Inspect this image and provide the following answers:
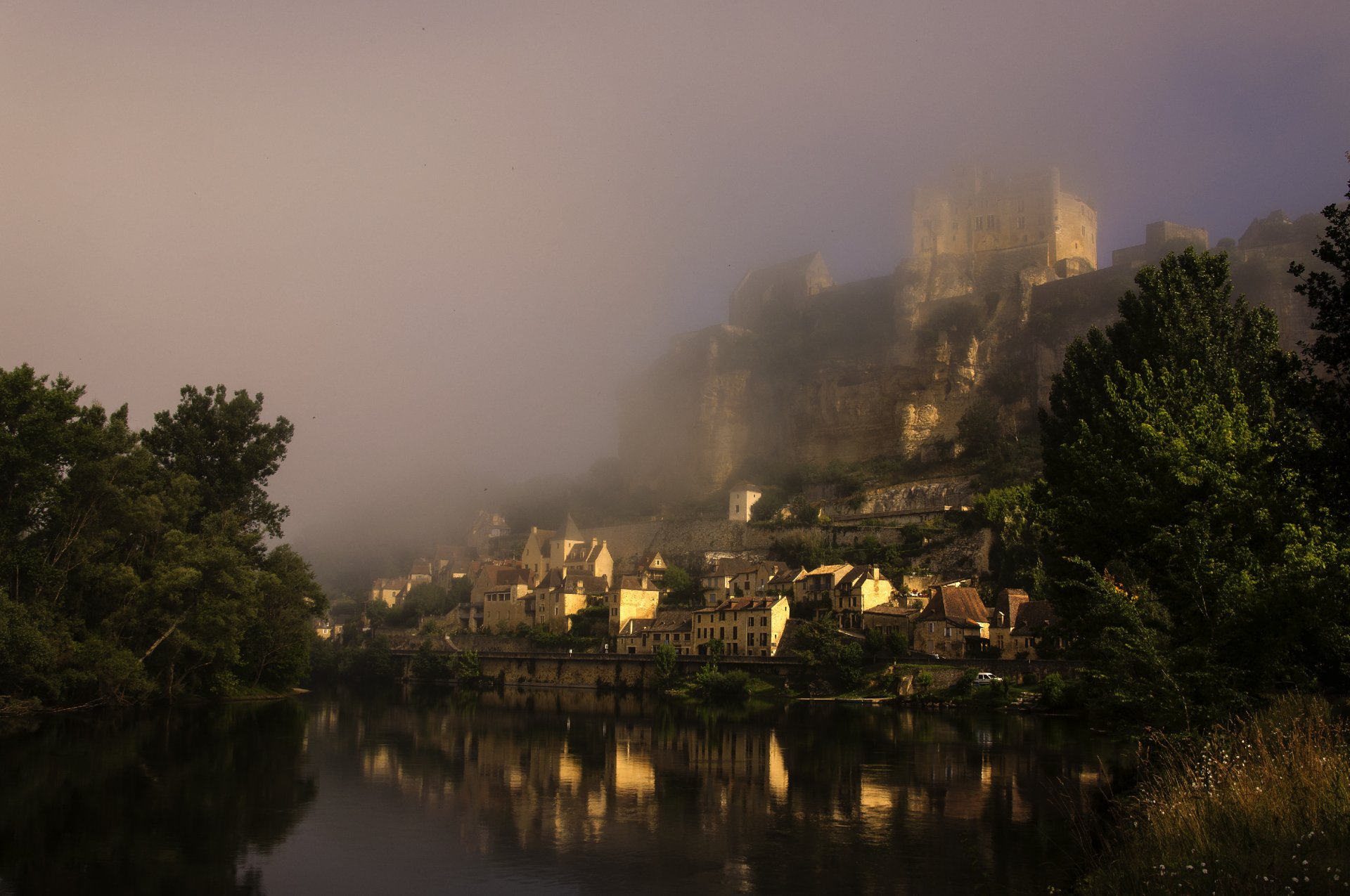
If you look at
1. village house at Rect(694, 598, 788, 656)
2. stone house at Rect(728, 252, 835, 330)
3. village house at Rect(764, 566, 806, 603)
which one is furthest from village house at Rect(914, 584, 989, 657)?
stone house at Rect(728, 252, 835, 330)

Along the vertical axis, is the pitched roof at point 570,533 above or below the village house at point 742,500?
below

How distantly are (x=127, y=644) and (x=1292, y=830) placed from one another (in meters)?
43.4

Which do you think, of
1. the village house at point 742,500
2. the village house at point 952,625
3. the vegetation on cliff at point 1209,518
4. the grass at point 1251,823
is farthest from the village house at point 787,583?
the grass at point 1251,823

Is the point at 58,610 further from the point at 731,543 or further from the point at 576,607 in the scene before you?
the point at 731,543

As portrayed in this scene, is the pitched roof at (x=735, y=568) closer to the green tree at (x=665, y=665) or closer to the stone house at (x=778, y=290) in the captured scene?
the green tree at (x=665, y=665)

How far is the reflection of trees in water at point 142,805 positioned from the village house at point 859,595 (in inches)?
1291

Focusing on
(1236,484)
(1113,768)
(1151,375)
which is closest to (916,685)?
(1113,768)

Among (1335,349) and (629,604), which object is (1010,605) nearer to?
(629,604)

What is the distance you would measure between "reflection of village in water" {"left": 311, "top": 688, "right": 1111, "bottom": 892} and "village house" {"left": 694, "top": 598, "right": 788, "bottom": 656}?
Answer: 1606cm

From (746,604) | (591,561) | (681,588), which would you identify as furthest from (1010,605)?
(591,561)

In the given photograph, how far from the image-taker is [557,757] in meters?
31.0

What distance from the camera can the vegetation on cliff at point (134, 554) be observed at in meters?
35.9

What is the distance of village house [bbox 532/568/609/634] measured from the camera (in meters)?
75.9

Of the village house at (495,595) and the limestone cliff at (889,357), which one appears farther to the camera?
the village house at (495,595)
